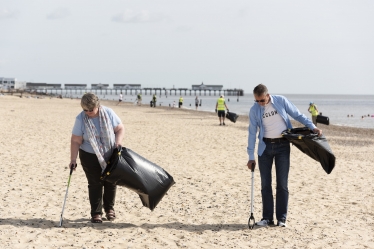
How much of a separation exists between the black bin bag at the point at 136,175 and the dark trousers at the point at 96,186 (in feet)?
0.62

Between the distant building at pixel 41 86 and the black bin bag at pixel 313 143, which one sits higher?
the black bin bag at pixel 313 143

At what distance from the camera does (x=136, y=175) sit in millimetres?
5746

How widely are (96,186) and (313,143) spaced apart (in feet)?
7.93

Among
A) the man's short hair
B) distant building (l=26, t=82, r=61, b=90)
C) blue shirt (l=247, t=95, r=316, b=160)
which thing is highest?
the man's short hair

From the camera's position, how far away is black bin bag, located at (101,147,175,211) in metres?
5.67

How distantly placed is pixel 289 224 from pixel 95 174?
7.64 ft

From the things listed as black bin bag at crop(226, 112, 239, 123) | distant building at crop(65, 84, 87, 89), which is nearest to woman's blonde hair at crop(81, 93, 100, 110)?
black bin bag at crop(226, 112, 239, 123)

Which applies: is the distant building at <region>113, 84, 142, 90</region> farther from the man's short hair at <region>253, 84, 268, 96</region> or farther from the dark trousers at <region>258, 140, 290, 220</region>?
the man's short hair at <region>253, 84, 268, 96</region>

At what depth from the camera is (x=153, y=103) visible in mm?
53312

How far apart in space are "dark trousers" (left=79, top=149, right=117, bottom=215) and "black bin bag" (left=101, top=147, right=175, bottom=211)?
19 cm

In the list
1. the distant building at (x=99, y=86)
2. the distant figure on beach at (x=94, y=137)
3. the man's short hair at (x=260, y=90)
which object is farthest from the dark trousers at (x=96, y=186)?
the distant building at (x=99, y=86)

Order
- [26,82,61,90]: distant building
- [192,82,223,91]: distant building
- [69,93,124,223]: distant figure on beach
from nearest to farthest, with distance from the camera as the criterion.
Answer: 1. [69,93,124,223]: distant figure on beach
2. [26,82,61,90]: distant building
3. [192,82,223,91]: distant building

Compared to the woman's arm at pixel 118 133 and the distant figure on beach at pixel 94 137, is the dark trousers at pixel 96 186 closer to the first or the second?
the distant figure on beach at pixel 94 137

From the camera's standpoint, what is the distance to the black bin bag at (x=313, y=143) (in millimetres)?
5746
